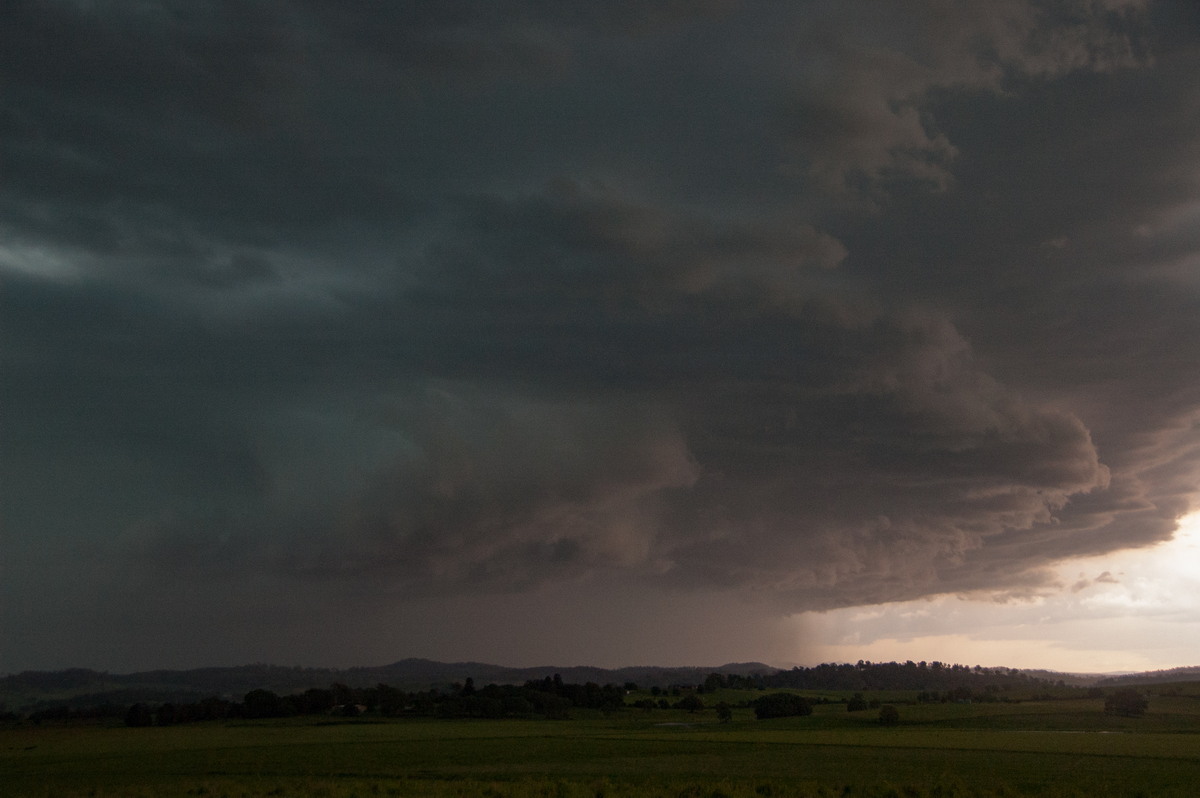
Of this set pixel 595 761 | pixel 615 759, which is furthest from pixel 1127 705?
pixel 595 761

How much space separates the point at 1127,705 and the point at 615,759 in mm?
137584

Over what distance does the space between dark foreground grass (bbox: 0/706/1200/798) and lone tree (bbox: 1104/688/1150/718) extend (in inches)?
529

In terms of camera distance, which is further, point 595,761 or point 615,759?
point 615,759

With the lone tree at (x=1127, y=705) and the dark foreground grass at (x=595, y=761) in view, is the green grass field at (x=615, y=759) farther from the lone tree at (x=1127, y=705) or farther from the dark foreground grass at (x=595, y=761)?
the lone tree at (x=1127, y=705)

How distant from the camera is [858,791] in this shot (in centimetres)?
5738

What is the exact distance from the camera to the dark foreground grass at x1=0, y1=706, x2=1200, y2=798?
5934 centimetres

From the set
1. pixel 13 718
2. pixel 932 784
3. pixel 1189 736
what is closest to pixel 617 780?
pixel 932 784

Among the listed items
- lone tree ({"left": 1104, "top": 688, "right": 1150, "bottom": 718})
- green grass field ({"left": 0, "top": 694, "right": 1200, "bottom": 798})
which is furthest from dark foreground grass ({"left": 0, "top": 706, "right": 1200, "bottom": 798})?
lone tree ({"left": 1104, "top": 688, "right": 1150, "bottom": 718})

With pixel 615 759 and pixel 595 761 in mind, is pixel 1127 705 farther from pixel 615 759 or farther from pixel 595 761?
pixel 595 761

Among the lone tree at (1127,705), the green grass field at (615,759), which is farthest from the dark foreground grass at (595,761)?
the lone tree at (1127,705)

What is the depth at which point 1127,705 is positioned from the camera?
6924 inches

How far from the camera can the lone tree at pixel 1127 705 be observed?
565 ft

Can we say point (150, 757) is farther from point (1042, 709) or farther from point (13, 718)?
point (1042, 709)

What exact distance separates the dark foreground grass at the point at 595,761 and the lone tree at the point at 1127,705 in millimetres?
13427
